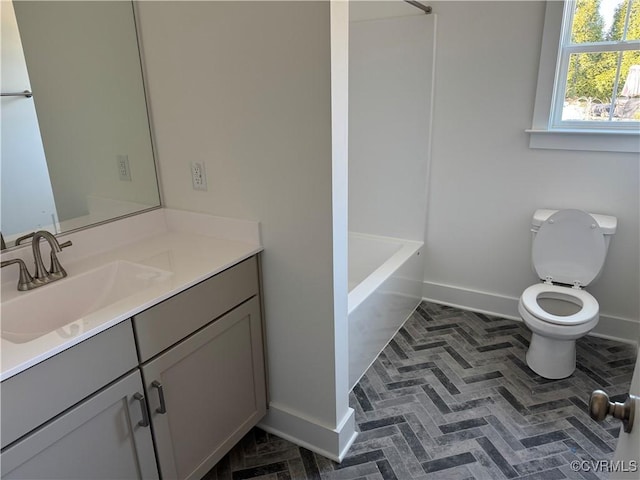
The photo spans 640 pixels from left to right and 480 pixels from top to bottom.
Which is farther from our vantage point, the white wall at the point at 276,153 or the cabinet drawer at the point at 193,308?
the white wall at the point at 276,153

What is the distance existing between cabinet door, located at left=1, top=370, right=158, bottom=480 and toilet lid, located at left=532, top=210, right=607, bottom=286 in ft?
7.18

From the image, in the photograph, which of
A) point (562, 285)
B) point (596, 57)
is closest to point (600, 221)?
point (562, 285)

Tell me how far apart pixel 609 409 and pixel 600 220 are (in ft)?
6.30

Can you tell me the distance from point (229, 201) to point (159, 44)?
670 mm

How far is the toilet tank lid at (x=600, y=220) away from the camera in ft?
7.61

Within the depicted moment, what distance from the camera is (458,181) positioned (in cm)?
281

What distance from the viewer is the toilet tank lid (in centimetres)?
232

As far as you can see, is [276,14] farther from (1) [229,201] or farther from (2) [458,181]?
(2) [458,181]

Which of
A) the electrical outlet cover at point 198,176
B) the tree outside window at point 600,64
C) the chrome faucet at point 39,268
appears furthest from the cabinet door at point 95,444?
the tree outside window at point 600,64

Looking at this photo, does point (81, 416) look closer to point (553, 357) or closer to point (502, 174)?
point (553, 357)

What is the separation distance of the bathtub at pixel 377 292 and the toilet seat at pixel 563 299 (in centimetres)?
70

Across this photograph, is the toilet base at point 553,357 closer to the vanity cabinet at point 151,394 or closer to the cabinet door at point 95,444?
the vanity cabinet at point 151,394

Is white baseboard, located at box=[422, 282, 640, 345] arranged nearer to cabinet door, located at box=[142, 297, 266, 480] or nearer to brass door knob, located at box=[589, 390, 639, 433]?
cabinet door, located at box=[142, 297, 266, 480]

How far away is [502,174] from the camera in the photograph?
2676 millimetres
